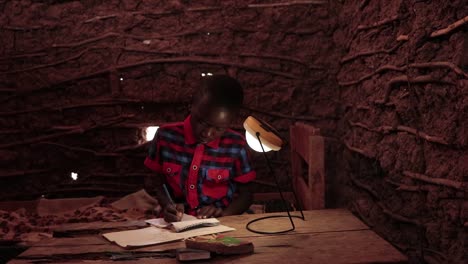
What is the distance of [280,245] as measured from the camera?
161cm

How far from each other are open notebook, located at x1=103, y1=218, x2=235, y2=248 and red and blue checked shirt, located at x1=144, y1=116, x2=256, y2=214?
55 centimetres

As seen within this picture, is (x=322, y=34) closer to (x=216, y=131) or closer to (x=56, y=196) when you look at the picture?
(x=216, y=131)

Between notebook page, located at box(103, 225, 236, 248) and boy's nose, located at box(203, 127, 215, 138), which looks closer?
notebook page, located at box(103, 225, 236, 248)

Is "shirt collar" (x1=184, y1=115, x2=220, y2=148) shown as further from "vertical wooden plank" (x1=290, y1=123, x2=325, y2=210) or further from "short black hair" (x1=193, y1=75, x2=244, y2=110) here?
"vertical wooden plank" (x1=290, y1=123, x2=325, y2=210)

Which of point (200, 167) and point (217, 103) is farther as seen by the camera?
point (200, 167)

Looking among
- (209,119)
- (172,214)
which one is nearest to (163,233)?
(172,214)

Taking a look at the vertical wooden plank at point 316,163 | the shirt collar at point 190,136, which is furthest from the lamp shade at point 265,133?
the shirt collar at point 190,136

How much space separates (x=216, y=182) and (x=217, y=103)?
60cm

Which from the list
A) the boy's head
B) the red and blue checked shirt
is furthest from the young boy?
the boy's head

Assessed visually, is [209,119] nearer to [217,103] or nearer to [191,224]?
→ [217,103]

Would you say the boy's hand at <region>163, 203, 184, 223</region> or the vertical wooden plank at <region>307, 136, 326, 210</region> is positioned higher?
the vertical wooden plank at <region>307, 136, 326, 210</region>

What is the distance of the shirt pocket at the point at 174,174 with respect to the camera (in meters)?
2.48

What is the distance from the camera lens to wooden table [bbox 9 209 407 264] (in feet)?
4.83

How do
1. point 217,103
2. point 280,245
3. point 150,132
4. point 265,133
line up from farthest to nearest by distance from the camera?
point 150,132 → point 217,103 → point 265,133 → point 280,245
